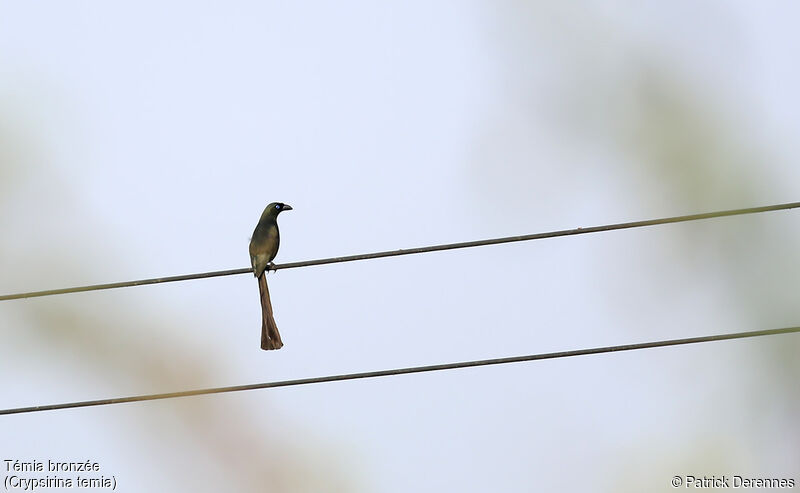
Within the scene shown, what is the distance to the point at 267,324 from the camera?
10266 millimetres

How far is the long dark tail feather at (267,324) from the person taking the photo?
10250mm

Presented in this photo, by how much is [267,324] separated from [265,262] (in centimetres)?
65

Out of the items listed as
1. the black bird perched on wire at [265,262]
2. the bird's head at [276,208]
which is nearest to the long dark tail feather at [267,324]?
the black bird perched on wire at [265,262]

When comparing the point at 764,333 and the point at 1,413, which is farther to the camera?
the point at 1,413

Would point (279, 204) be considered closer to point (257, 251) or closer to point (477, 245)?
point (257, 251)

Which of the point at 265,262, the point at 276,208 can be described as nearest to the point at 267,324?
the point at 265,262

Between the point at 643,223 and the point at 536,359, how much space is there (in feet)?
3.86

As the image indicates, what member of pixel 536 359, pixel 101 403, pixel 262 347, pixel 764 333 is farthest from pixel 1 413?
pixel 764 333

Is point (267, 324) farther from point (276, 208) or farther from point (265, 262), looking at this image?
point (276, 208)

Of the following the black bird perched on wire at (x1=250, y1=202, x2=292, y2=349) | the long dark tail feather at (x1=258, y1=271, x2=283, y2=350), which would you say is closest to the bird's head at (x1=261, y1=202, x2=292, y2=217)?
the black bird perched on wire at (x1=250, y1=202, x2=292, y2=349)

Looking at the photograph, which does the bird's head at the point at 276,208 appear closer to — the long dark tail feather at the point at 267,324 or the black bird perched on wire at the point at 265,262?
the black bird perched on wire at the point at 265,262

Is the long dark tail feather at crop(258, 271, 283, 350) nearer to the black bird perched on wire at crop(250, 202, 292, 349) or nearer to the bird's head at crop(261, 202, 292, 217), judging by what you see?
the black bird perched on wire at crop(250, 202, 292, 349)

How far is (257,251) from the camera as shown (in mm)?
10523

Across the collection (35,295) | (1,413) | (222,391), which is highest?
(35,295)
